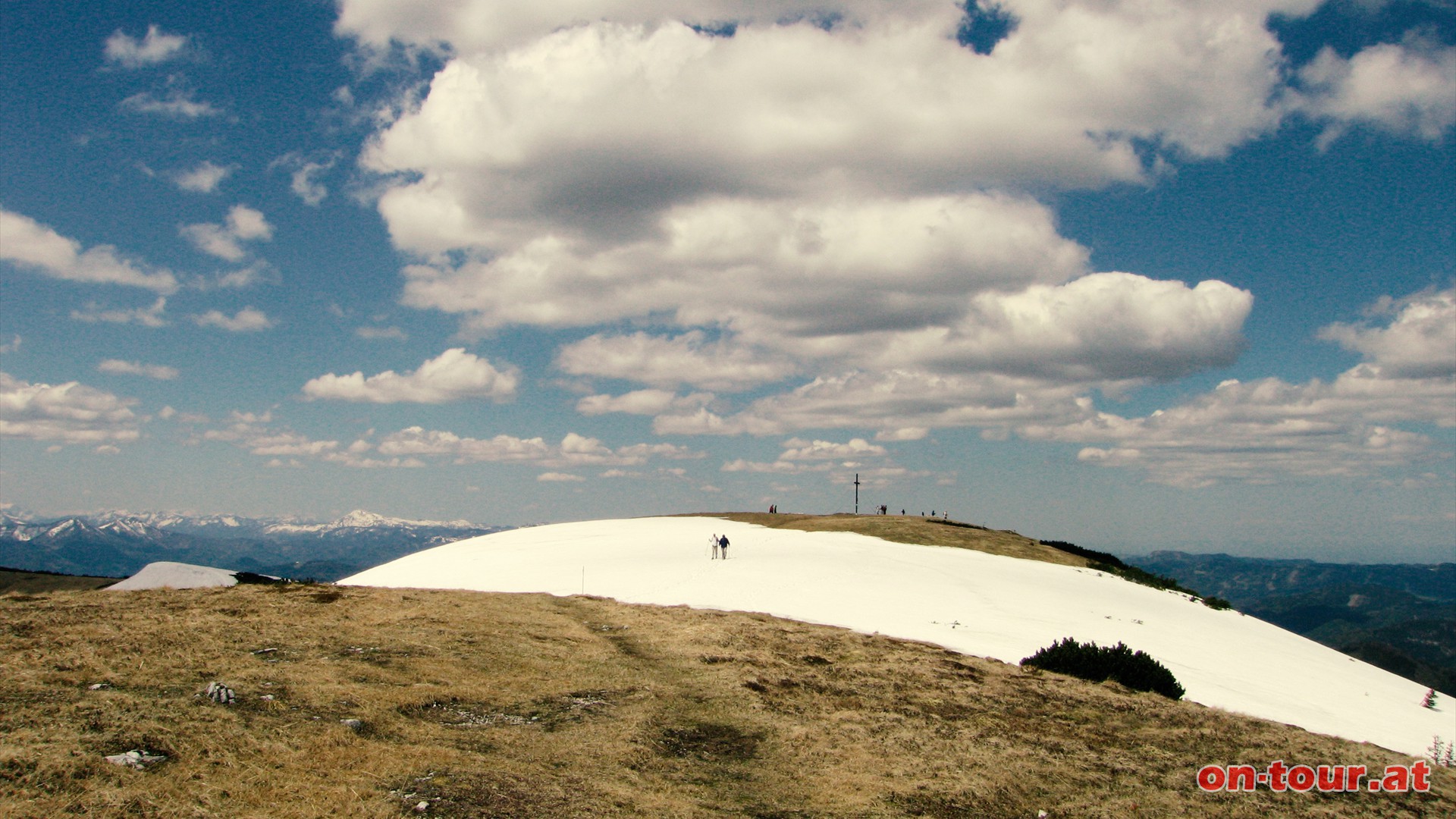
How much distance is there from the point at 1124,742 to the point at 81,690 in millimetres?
19032

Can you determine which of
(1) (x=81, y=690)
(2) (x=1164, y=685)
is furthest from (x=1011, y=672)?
(1) (x=81, y=690)

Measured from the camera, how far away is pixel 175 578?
108 ft

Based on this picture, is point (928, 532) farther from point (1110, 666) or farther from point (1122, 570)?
point (1110, 666)

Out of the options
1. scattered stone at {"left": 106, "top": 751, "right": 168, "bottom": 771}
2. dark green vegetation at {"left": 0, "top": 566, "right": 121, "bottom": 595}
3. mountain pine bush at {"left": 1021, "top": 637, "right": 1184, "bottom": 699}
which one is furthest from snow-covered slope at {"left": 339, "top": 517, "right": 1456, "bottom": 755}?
scattered stone at {"left": 106, "top": 751, "right": 168, "bottom": 771}

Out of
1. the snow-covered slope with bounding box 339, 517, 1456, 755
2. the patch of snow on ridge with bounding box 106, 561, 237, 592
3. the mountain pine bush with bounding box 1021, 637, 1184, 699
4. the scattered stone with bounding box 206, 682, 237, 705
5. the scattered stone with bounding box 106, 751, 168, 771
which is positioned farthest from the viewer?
the patch of snow on ridge with bounding box 106, 561, 237, 592

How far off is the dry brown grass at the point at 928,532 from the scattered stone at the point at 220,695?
41759 mm

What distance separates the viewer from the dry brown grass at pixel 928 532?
49969 mm

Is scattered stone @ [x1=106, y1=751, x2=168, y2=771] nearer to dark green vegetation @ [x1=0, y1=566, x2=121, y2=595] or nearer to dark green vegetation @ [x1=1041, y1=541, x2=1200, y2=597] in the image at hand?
dark green vegetation @ [x1=0, y1=566, x2=121, y2=595]

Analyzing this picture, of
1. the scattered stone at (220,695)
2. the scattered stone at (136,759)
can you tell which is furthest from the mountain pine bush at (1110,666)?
the scattered stone at (136,759)

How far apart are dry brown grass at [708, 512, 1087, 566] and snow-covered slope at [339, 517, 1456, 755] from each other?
2558 millimetres

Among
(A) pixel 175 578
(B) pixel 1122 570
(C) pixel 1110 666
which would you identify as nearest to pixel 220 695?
(C) pixel 1110 666

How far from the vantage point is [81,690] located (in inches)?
479

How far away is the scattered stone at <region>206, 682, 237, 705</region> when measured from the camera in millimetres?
12572

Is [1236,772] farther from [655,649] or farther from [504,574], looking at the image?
[504,574]
